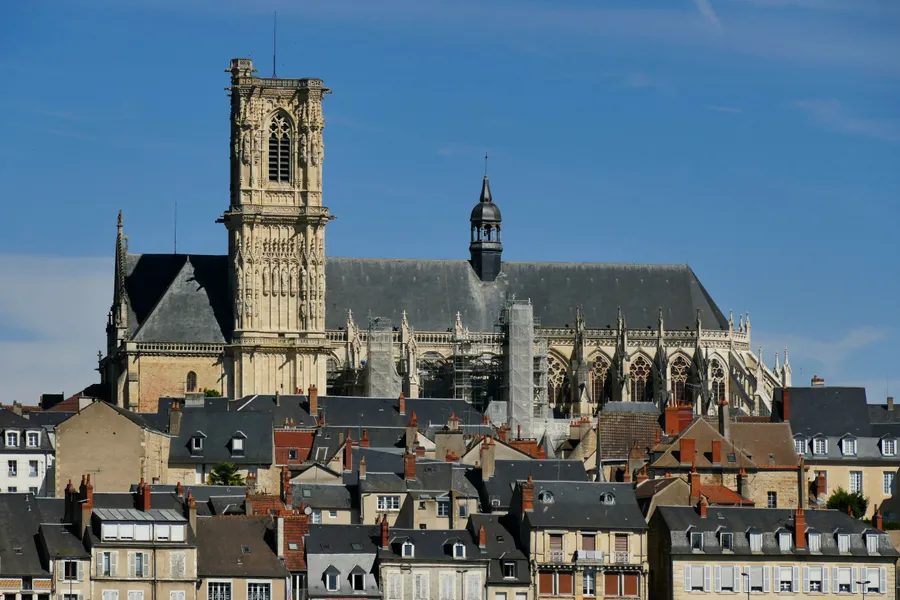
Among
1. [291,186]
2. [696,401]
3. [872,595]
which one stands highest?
[291,186]

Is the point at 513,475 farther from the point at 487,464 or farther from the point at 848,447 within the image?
the point at 848,447

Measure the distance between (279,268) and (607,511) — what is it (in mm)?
38351

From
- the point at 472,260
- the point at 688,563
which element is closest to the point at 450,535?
the point at 688,563

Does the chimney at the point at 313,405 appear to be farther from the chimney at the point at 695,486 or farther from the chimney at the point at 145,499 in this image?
the chimney at the point at 145,499

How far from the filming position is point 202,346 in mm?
106438

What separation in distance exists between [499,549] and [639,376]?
47715mm

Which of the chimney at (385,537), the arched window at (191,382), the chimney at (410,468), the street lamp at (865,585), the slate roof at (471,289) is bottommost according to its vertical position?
the street lamp at (865,585)

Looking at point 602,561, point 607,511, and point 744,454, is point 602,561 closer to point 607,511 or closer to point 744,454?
point 607,511

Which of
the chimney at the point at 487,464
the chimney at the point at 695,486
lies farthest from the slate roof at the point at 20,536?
the chimney at the point at 695,486

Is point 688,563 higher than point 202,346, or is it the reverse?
point 202,346

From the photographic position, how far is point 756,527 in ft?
229

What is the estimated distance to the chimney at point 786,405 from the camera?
91.2 m

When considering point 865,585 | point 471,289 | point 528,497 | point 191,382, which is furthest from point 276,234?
point 865,585

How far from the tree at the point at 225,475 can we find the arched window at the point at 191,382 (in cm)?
2561
